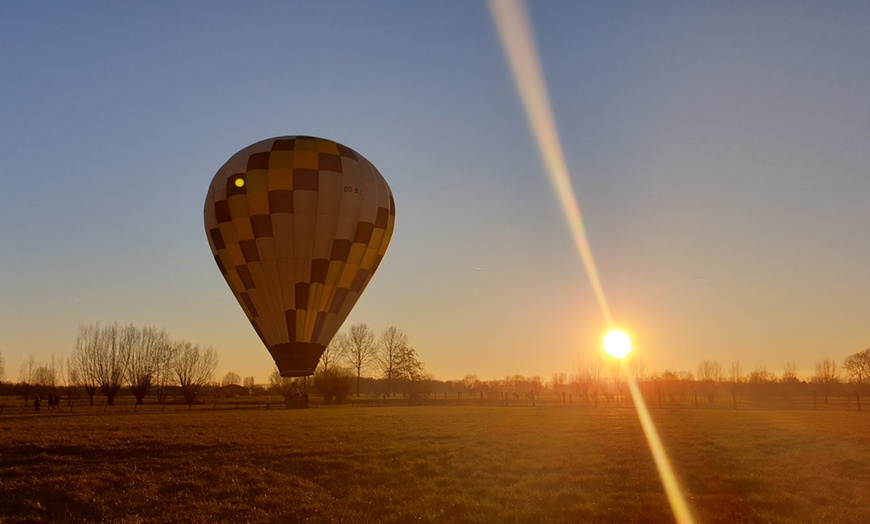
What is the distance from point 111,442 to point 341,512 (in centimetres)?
1684

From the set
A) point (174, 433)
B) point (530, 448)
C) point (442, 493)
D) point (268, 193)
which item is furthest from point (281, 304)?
point (442, 493)

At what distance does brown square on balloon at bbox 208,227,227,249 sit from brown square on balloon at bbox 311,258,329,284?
5.22 metres

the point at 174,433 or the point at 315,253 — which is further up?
the point at 315,253

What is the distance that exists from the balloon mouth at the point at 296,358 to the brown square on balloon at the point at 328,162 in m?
9.26

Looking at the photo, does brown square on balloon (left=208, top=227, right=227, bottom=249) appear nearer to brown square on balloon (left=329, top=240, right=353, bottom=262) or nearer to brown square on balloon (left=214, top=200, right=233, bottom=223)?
brown square on balloon (left=214, top=200, right=233, bottom=223)

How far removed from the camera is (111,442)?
26.7m

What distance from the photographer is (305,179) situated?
3597cm

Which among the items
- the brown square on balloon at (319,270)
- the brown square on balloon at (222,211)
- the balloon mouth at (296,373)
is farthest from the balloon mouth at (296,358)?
the brown square on balloon at (222,211)

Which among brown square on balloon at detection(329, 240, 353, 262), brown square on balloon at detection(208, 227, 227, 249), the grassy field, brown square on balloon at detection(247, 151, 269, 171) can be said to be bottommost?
the grassy field

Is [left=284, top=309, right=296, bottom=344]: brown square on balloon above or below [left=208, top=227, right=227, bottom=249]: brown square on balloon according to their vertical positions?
below

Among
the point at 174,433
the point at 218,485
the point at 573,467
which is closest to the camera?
the point at 218,485

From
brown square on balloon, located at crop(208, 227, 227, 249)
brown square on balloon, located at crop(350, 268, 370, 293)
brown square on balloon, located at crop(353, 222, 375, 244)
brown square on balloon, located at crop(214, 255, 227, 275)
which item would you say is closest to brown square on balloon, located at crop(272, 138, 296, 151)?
brown square on balloon, located at crop(208, 227, 227, 249)

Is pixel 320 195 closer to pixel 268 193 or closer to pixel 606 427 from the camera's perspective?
pixel 268 193

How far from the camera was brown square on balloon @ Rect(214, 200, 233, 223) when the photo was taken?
119 ft
